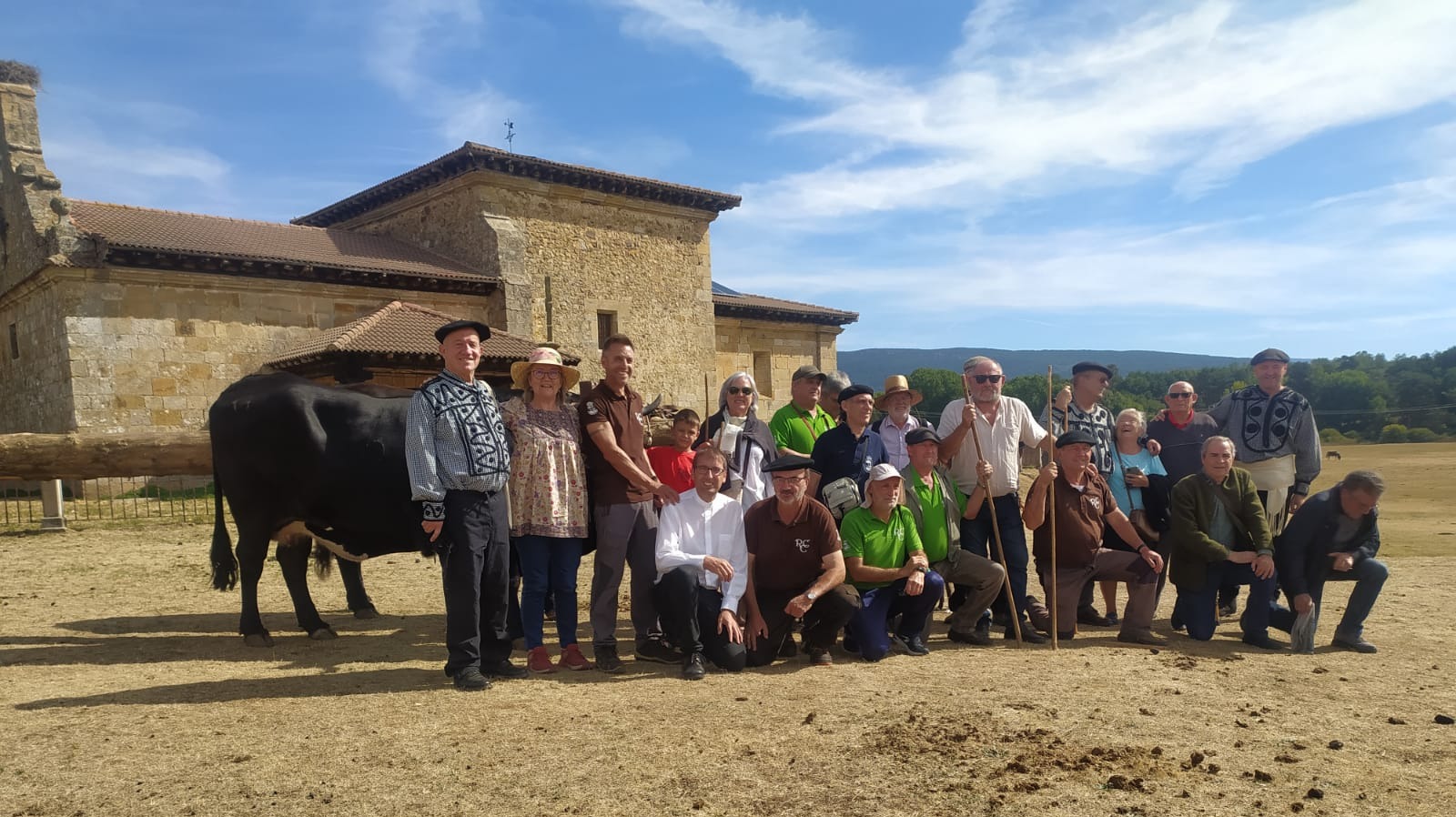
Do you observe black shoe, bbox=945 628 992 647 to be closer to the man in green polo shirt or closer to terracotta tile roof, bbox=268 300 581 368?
the man in green polo shirt

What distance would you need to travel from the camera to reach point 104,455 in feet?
20.5

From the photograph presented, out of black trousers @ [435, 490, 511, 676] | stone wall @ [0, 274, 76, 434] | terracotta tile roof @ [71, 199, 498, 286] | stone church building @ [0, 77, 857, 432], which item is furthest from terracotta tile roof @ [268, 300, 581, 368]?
black trousers @ [435, 490, 511, 676]

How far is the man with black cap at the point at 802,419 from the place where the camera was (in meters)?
6.05

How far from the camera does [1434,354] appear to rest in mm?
63781

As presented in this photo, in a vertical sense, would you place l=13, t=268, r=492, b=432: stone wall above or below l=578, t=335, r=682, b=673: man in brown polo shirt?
above

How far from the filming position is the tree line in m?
47.2

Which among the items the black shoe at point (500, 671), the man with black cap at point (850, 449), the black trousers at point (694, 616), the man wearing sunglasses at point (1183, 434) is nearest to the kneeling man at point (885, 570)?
the man with black cap at point (850, 449)

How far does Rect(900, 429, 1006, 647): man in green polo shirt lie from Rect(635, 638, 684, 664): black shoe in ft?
5.43

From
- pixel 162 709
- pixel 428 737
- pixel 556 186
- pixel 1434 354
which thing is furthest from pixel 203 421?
pixel 1434 354

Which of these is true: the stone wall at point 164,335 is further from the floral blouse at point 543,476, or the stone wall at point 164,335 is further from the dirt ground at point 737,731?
the floral blouse at point 543,476

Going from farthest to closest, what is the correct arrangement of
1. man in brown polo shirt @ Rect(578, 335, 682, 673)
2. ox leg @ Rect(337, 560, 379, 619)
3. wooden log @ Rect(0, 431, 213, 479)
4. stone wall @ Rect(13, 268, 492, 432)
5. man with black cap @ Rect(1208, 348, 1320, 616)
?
stone wall @ Rect(13, 268, 492, 432) < ox leg @ Rect(337, 560, 379, 619) < man with black cap @ Rect(1208, 348, 1320, 616) < wooden log @ Rect(0, 431, 213, 479) < man in brown polo shirt @ Rect(578, 335, 682, 673)

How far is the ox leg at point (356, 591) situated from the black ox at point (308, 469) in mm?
1001

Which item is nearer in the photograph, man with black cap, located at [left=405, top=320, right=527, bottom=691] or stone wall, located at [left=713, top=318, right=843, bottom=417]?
man with black cap, located at [left=405, top=320, right=527, bottom=691]

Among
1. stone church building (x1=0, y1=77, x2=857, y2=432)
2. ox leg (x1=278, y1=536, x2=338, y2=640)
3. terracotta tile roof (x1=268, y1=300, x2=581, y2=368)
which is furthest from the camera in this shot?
stone church building (x1=0, y1=77, x2=857, y2=432)
